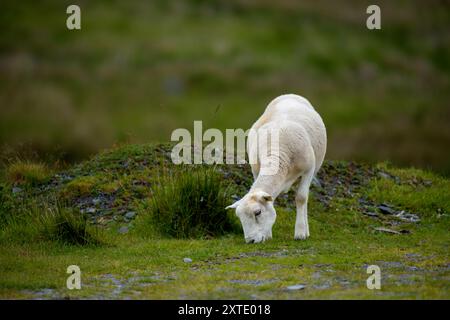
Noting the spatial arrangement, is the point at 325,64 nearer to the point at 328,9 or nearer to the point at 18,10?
the point at 328,9

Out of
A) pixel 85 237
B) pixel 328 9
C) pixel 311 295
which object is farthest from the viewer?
pixel 328 9

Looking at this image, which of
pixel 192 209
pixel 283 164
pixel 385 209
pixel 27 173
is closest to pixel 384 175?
pixel 385 209

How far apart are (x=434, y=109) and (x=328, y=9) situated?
21203mm

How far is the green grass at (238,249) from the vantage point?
10930 millimetres

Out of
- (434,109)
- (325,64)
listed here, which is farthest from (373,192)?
(325,64)

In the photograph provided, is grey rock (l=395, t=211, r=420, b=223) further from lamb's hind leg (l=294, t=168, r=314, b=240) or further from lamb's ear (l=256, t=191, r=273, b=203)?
lamb's ear (l=256, t=191, r=273, b=203)

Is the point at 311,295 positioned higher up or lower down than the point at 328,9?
lower down

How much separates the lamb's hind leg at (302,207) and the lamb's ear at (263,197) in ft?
4.37

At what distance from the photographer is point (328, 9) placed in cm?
6319

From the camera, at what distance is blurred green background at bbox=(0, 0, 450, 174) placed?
41.0 meters

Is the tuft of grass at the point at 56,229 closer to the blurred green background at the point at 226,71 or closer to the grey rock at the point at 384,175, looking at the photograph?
the grey rock at the point at 384,175

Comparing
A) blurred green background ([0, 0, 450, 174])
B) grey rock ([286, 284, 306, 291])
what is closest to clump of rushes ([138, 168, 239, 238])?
grey rock ([286, 284, 306, 291])

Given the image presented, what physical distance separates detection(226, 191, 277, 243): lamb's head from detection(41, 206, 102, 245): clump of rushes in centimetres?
277

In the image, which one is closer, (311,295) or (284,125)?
(311,295)
